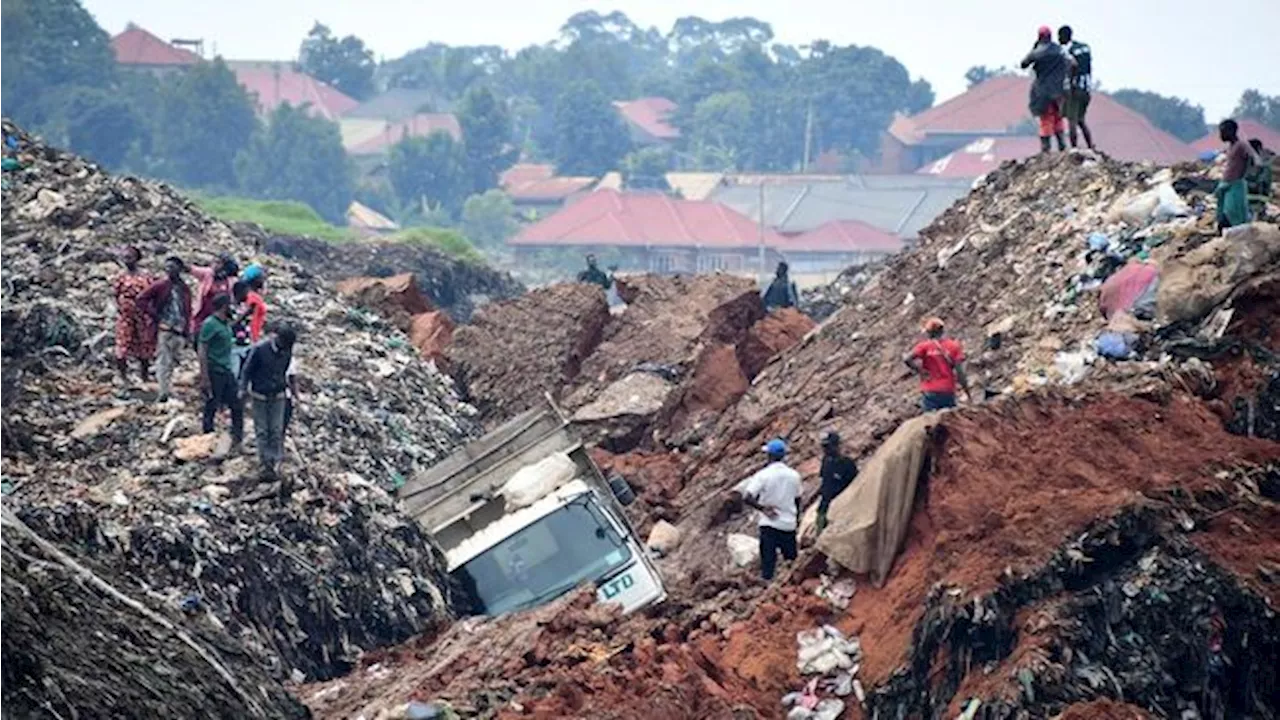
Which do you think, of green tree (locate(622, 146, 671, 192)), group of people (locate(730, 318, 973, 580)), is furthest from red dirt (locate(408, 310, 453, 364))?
green tree (locate(622, 146, 671, 192))

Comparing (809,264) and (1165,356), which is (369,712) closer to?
(1165,356)

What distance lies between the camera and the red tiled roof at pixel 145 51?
356 feet

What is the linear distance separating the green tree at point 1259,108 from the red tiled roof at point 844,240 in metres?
13.4

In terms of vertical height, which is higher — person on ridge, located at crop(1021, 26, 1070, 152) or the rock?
person on ridge, located at crop(1021, 26, 1070, 152)

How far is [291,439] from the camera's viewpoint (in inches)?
902

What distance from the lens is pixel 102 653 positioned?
15.6 meters

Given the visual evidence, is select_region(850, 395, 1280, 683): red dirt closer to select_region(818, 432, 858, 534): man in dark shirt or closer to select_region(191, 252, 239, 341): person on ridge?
select_region(818, 432, 858, 534): man in dark shirt

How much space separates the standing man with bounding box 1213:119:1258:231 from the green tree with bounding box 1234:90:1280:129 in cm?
7120

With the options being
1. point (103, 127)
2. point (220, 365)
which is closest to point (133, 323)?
point (220, 365)

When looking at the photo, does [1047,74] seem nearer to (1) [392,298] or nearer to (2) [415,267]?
(1) [392,298]

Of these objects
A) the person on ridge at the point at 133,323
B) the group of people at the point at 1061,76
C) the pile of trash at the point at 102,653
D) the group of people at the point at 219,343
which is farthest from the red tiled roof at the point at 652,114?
the pile of trash at the point at 102,653

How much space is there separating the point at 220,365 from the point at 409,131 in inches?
3588

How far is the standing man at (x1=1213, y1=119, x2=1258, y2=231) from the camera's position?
73.0 ft

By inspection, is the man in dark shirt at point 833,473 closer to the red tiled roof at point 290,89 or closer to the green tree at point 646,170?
the green tree at point 646,170
